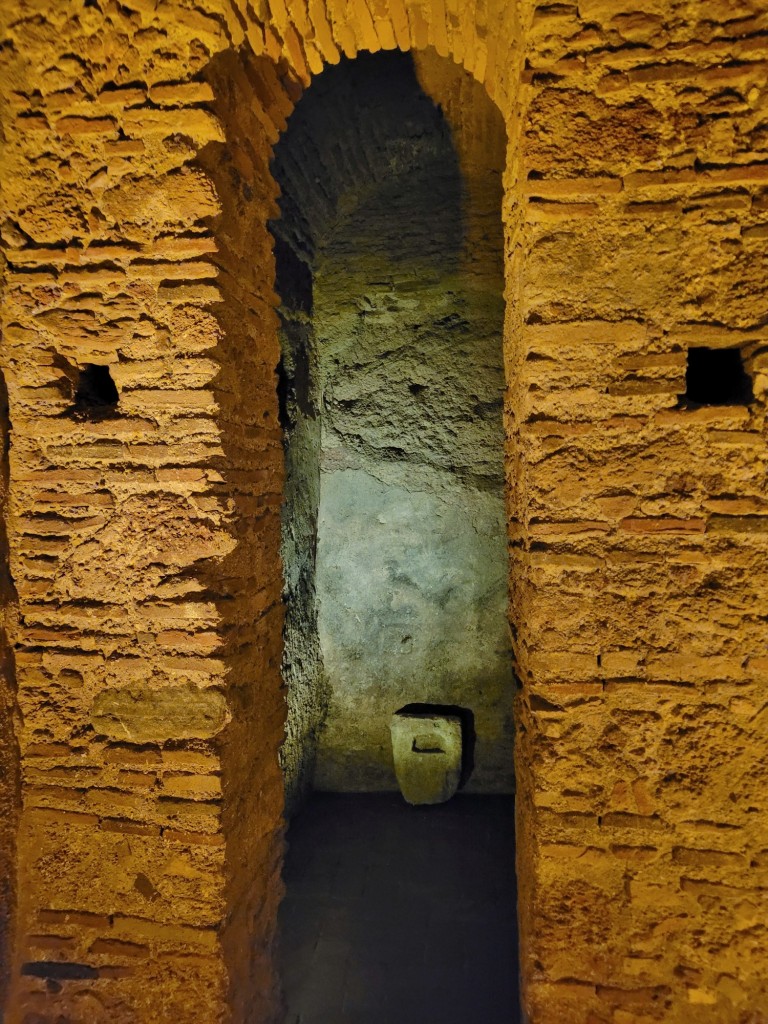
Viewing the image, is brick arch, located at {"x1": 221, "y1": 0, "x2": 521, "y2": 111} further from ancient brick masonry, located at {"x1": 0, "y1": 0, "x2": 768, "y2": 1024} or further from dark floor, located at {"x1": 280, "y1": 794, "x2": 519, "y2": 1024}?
dark floor, located at {"x1": 280, "y1": 794, "x2": 519, "y2": 1024}

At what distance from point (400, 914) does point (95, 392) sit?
331 centimetres

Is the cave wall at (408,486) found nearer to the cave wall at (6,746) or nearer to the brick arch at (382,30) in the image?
the brick arch at (382,30)

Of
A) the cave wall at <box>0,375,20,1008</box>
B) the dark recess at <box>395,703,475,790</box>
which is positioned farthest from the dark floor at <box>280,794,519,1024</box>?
the cave wall at <box>0,375,20,1008</box>

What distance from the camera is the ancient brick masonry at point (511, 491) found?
1818 mm

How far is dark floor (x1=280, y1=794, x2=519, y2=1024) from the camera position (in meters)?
2.94

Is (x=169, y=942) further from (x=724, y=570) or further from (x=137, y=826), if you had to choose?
(x=724, y=570)

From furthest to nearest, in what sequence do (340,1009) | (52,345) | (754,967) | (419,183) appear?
(419,183), (340,1009), (52,345), (754,967)

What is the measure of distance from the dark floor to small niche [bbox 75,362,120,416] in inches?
119

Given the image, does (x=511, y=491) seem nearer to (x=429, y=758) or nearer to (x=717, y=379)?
(x=717, y=379)

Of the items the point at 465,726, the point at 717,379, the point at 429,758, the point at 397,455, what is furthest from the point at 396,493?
the point at 717,379

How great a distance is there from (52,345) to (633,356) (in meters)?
2.03

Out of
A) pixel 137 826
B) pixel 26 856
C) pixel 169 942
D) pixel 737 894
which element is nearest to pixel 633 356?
pixel 737 894

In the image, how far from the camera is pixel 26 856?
215 cm

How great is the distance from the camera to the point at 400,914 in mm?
3383
